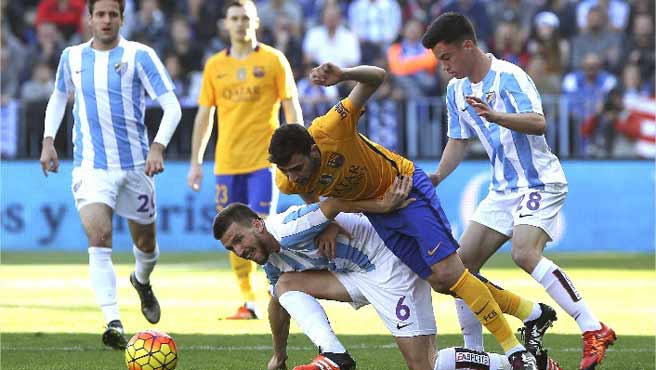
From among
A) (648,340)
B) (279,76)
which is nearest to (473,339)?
(648,340)

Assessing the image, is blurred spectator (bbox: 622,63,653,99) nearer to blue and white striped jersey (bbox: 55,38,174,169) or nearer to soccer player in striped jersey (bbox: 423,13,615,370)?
blue and white striped jersey (bbox: 55,38,174,169)

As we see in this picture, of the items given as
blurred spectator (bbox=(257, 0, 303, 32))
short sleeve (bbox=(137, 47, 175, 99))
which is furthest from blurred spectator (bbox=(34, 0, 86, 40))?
short sleeve (bbox=(137, 47, 175, 99))

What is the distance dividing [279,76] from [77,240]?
29.0 ft

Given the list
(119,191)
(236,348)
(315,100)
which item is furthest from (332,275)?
(315,100)

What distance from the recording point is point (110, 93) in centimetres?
939

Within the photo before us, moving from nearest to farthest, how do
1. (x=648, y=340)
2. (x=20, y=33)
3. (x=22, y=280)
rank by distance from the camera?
(x=648, y=340), (x=22, y=280), (x=20, y=33)

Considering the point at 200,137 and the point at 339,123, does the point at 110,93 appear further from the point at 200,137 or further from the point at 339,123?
the point at 339,123

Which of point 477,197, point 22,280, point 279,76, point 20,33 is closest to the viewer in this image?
point 279,76

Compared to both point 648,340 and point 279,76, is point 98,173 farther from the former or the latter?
point 648,340

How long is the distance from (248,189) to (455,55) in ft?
11.3

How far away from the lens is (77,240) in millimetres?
18984

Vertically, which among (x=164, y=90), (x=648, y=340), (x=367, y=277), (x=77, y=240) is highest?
(x=164, y=90)

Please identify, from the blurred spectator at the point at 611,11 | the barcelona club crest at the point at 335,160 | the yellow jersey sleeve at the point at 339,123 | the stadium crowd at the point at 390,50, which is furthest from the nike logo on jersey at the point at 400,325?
the blurred spectator at the point at 611,11

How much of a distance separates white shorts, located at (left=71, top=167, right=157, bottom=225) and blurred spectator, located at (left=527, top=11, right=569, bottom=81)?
10.4 metres
